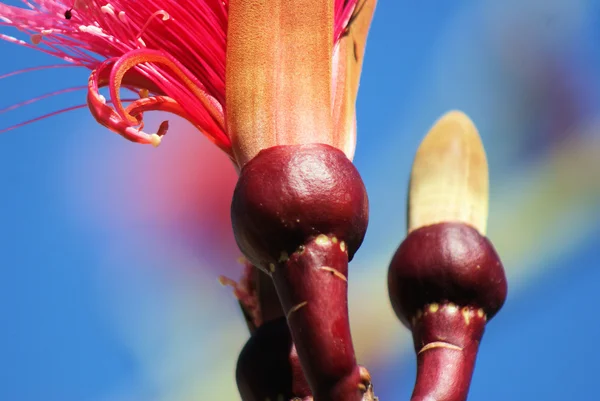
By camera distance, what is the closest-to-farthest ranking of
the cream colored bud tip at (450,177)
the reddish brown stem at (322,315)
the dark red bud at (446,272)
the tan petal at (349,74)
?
the reddish brown stem at (322,315) → the tan petal at (349,74) → the dark red bud at (446,272) → the cream colored bud tip at (450,177)

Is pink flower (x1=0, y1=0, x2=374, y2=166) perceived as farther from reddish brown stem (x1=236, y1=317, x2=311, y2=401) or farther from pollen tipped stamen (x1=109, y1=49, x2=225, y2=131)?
reddish brown stem (x1=236, y1=317, x2=311, y2=401)

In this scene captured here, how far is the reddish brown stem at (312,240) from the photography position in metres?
1.45

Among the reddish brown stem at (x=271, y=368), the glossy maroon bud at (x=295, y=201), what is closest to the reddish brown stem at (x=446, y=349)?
the reddish brown stem at (x=271, y=368)

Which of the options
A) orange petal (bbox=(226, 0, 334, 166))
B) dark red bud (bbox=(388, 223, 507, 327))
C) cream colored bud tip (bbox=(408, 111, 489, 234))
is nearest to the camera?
orange petal (bbox=(226, 0, 334, 166))

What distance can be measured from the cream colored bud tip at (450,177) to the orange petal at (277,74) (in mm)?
426

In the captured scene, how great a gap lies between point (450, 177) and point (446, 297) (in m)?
0.33

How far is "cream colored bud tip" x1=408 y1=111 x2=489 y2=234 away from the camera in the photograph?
194 centimetres

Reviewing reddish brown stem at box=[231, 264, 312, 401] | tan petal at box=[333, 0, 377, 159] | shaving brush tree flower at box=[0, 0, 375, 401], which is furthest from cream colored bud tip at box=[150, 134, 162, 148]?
reddish brown stem at box=[231, 264, 312, 401]

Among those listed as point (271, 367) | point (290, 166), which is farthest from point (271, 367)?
point (290, 166)

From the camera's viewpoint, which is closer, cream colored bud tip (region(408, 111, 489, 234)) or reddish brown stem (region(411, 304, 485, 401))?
reddish brown stem (region(411, 304, 485, 401))

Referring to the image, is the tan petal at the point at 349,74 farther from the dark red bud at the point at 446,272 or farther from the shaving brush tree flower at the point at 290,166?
the dark red bud at the point at 446,272

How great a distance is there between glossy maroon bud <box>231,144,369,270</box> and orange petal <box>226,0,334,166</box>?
4 centimetres

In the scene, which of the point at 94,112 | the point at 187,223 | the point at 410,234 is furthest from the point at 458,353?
the point at 187,223

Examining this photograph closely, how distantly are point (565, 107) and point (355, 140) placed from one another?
1660mm
